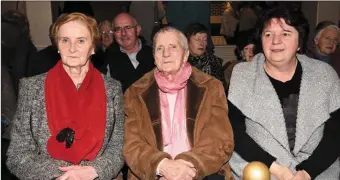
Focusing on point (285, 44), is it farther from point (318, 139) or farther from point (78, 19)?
point (78, 19)

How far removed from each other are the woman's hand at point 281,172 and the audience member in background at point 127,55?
1.88 metres

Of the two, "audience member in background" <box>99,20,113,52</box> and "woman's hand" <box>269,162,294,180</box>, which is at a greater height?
"audience member in background" <box>99,20,113,52</box>

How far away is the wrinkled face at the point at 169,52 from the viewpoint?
9.39ft

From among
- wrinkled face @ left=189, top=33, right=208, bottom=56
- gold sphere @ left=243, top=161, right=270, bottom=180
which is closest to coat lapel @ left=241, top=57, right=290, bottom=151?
gold sphere @ left=243, top=161, right=270, bottom=180

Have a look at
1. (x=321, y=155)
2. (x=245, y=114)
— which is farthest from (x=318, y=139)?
(x=245, y=114)

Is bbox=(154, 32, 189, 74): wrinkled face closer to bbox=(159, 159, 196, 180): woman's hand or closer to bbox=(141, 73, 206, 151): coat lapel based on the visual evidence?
bbox=(141, 73, 206, 151): coat lapel

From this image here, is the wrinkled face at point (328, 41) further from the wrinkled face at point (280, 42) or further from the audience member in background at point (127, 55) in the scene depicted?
the wrinkled face at point (280, 42)

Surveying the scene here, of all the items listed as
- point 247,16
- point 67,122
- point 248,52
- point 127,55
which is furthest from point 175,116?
point 247,16

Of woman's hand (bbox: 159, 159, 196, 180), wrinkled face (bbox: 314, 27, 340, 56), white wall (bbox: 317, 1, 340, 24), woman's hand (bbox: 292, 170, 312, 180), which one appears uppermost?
white wall (bbox: 317, 1, 340, 24)

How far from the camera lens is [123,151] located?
2811mm

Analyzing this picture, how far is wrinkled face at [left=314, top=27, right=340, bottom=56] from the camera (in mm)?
5121

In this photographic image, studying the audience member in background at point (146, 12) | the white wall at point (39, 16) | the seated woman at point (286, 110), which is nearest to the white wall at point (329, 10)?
the audience member in background at point (146, 12)

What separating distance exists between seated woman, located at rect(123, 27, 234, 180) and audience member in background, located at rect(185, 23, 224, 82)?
66.5 inches

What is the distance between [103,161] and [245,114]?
3.33 ft
